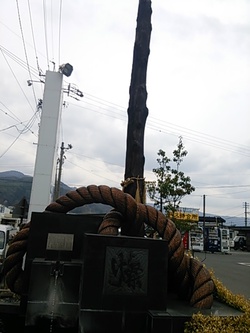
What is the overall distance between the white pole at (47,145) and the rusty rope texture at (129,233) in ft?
14.5

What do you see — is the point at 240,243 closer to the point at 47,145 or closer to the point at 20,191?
the point at 47,145

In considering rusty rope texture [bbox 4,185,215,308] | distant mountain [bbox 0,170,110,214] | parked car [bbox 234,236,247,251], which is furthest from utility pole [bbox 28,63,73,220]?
parked car [bbox 234,236,247,251]

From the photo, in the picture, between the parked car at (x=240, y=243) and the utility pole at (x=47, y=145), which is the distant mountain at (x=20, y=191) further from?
the parked car at (x=240, y=243)

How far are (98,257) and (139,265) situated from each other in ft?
1.84

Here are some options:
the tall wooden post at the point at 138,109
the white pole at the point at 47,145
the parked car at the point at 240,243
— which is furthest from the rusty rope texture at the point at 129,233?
the parked car at the point at 240,243

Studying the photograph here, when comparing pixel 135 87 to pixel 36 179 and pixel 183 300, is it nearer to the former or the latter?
pixel 183 300

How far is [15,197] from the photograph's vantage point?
73938 mm

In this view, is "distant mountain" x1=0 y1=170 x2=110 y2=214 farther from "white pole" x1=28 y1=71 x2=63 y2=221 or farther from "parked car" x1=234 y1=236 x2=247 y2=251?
"parked car" x1=234 y1=236 x2=247 y2=251

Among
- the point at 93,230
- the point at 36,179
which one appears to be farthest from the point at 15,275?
the point at 36,179

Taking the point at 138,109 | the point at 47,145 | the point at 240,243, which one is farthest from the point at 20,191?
the point at 138,109

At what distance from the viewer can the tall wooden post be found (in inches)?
239

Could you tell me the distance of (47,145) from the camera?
389 inches

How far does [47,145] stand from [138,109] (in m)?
4.38

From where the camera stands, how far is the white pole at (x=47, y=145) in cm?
963
